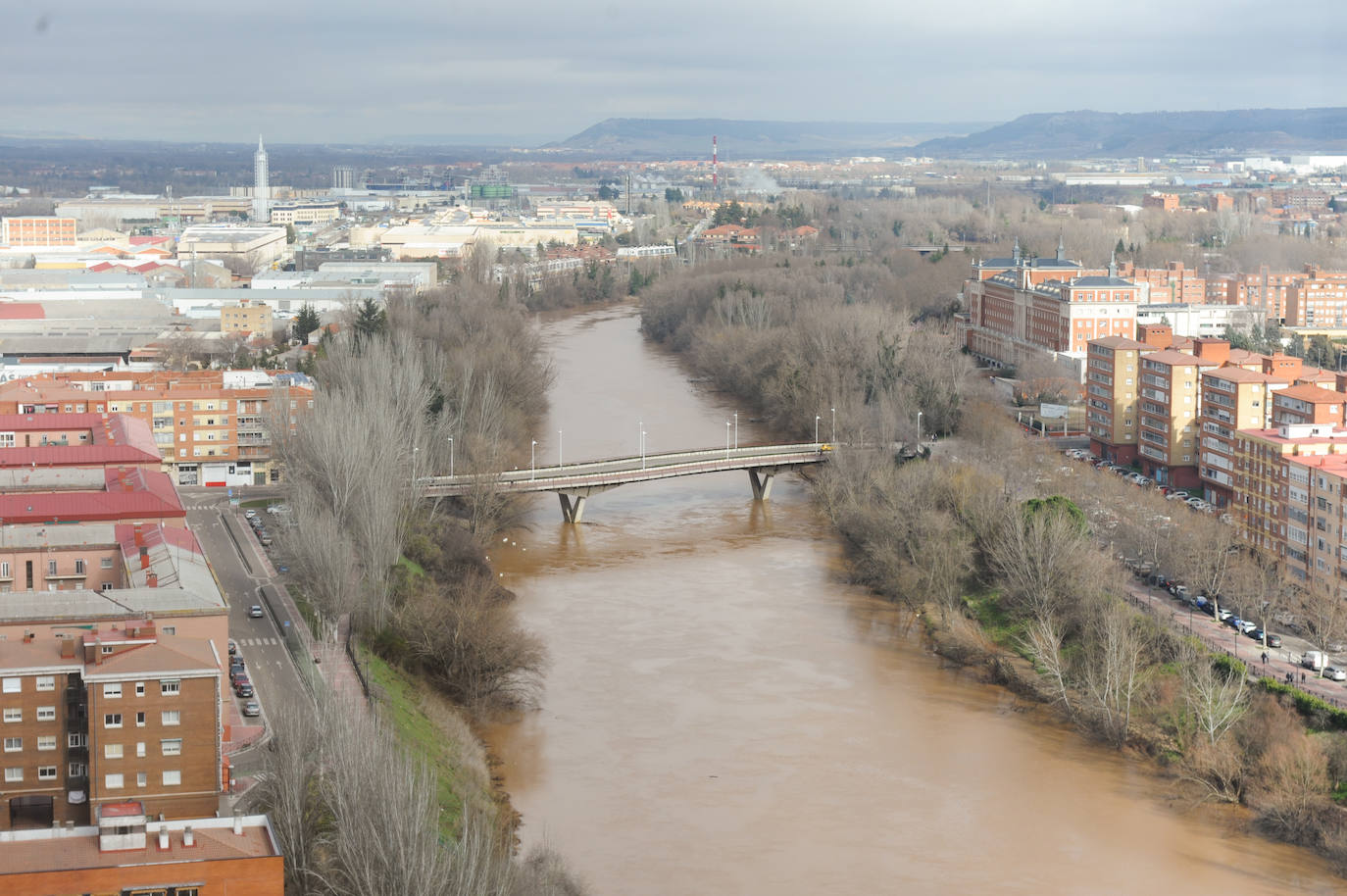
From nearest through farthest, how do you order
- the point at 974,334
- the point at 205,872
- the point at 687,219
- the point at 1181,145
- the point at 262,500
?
the point at 205,872, the point at 262,500, the point at 974,334, the point at 687,219, the point at 1181,145

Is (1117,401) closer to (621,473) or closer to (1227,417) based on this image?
(1227,417)

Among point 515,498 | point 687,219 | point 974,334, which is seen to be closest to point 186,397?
point 515,498

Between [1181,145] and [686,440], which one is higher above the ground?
[1181,145]

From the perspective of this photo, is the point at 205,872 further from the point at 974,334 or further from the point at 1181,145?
the point at 1181,145

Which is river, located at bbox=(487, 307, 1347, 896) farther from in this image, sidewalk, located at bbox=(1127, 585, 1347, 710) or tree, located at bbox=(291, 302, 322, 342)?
tree, located at bbox=(291, 302, 322, 342)

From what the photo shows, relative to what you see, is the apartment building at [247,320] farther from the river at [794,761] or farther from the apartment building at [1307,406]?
the apartment building at [1307,406]

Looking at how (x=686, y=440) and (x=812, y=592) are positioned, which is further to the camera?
(x=686, y=440)

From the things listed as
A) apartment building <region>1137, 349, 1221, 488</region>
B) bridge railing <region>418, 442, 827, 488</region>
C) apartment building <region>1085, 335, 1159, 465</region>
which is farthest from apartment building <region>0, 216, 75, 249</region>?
apartment building <region>1137, 349, 1221, 488</region>
